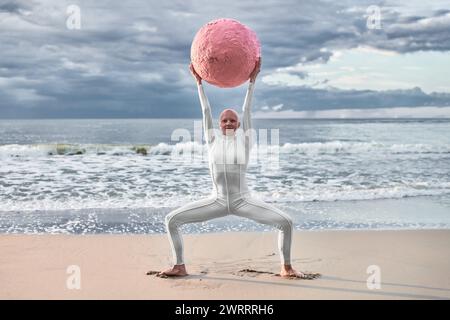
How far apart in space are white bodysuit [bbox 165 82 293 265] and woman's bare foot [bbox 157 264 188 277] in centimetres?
45

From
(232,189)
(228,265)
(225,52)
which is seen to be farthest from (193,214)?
(225,52)

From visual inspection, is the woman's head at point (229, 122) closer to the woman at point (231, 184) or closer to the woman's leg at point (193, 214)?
the woman at point (231, 184)

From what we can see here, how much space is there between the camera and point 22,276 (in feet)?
18.1

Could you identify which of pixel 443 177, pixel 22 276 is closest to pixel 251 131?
pixel 22 276

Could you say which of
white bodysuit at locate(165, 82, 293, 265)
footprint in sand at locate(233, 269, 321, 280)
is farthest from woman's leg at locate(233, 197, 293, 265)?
footprint in sand at locate(233, 269, 321, 280)

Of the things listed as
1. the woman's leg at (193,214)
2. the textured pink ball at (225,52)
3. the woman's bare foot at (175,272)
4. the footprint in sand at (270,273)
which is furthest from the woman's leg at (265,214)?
the textured pink ball at (225,52)

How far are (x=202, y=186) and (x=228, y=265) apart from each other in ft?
20.3

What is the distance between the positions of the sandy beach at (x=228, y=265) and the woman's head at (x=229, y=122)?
1433 mm

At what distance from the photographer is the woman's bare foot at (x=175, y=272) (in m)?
5.48

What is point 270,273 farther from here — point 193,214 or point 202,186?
point 202,186

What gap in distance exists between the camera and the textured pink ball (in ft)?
16.4

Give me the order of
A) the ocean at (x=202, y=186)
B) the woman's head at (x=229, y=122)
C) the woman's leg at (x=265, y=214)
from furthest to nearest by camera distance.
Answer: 1. the ocean at (x=202, y=186)
2. the woman's head at (x=229, y=122)
3. the woman's leg at (x=265, y=214)

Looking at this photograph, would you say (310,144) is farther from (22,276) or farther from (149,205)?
(22,276)

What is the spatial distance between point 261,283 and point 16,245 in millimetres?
3133
